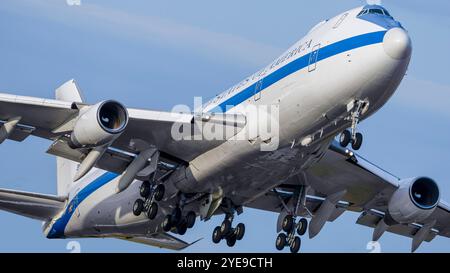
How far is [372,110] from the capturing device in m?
38.9

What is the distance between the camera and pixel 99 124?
39125mm

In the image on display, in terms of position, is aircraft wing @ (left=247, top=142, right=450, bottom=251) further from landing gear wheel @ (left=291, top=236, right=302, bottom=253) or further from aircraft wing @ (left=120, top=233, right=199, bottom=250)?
aircraft wing @ (left=120, top=233, right=199, bottom=250)

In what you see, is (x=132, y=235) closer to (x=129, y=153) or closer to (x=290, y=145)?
(x=129, y=153)

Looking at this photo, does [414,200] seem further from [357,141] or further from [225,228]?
[357,141]

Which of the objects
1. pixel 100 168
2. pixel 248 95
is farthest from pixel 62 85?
pixel 248 95

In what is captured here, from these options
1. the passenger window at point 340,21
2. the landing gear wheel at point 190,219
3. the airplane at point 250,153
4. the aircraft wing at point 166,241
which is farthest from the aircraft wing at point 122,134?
the aircraft wing at point 166,241

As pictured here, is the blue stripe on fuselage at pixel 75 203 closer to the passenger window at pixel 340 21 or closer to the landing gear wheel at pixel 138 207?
the landing gear wheel at pixel 138 207

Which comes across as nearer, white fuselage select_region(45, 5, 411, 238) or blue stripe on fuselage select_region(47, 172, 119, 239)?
white fuselage select_region(45, 5, 411, 238)

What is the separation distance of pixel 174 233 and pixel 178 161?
440 cm

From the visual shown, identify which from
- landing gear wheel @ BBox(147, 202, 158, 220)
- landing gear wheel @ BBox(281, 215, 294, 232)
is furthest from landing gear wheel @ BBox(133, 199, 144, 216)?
landing gear wheel @ BBox(281, 215, 294, 232)

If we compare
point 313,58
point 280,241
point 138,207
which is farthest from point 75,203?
point 313,58

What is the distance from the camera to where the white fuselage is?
37375 millimetres

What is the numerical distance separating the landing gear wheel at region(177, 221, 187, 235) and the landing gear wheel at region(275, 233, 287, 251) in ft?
13.5

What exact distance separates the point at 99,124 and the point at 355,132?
9.31m
